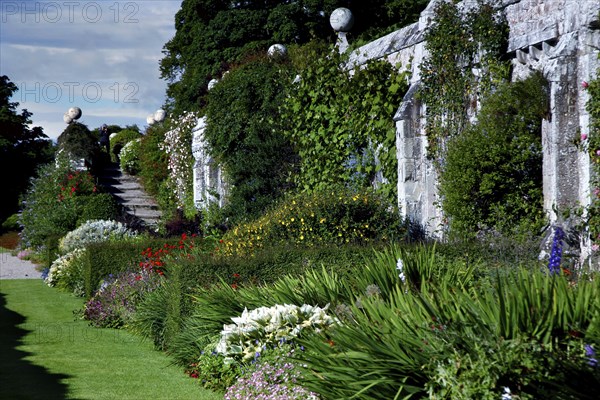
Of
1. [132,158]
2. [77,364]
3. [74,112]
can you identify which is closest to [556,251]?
[77,364]

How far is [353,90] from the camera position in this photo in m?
13.5

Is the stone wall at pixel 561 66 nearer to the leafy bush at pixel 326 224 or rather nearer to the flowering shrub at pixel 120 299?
the leafy bush at pixel 326 224

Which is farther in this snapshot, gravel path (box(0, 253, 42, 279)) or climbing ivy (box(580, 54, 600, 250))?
gravel path (box(0, 253, 42, 279))

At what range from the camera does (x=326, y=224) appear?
11641mm

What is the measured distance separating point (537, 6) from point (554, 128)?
1692 mm

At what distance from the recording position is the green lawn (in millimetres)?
7379

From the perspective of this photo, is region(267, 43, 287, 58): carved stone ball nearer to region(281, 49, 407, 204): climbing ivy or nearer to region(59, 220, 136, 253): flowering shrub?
region(281, 49, 407, 204): climbing ivy

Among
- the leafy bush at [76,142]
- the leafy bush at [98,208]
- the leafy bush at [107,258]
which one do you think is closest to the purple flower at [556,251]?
the leafy bush at [107,258]

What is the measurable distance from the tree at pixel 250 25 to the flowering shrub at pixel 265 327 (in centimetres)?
1832

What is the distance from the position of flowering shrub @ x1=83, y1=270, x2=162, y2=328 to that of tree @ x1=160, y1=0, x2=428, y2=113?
13.9 meters

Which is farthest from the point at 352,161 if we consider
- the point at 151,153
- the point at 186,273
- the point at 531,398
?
the point at 151,153

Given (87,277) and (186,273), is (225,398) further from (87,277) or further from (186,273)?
→ (87,277)

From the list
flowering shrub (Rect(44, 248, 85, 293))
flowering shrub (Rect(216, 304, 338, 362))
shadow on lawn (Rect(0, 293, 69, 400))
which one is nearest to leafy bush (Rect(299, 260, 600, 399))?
flowering shrub (Rect(216, 304, 338, 362))

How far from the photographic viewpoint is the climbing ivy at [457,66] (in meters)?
10.7
